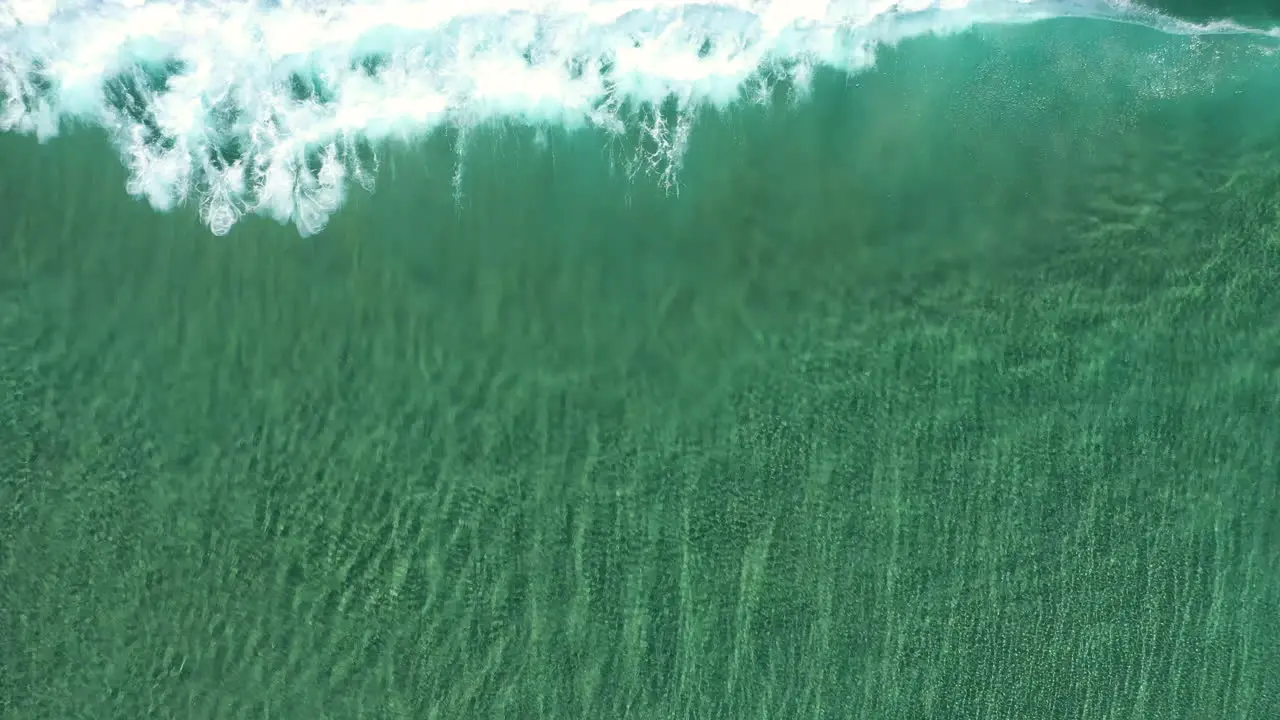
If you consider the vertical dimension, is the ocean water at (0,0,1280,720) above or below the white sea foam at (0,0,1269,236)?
below

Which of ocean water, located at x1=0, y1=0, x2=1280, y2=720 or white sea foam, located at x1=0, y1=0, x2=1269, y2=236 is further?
ocean water, located at x1=0, y1=0, x2=1280, y2=720

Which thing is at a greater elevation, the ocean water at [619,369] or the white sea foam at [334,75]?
the white sea foam at [334,75]

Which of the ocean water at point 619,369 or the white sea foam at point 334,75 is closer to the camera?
the white sea foam at point 334,75

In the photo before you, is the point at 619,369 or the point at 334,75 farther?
the point at 619,369

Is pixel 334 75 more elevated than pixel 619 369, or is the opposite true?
pixel 334 75
